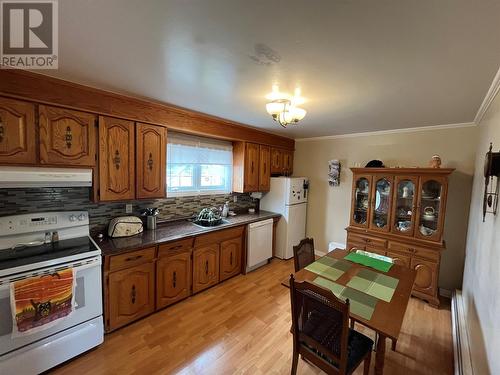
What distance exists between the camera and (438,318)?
2455 mm

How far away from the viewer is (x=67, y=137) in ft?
6.02

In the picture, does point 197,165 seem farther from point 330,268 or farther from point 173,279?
point 330,268

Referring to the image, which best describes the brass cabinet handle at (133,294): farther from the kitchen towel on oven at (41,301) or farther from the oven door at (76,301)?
the kitchen towel on oven at (41,301)

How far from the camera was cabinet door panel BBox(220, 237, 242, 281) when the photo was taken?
3004 mm

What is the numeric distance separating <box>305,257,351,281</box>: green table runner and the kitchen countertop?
130 cm

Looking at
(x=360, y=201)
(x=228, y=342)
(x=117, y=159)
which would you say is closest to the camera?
(x=228, y=342)

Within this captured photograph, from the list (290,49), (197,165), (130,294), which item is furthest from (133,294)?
(290,49)

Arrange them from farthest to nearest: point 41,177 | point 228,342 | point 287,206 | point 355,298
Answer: point 287,206, point 228,342, point 41,177, point 355,298

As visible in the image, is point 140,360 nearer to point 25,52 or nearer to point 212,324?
point 212,324

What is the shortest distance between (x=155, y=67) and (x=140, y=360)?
90.5 inches

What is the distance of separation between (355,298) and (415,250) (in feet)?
6.16

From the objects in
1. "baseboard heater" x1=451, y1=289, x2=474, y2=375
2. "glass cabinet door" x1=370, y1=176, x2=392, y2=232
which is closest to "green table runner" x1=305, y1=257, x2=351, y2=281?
"baseboard heater" x1=451, y1=289, x2=474, y2=375

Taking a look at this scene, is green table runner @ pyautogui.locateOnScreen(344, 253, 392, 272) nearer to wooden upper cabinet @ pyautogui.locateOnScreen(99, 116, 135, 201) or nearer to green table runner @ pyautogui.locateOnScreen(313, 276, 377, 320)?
green table runner @ pyautogui.locateOnScreen(313, 276, 377, 320)

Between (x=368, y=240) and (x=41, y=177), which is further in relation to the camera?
(x=368, y=240)
